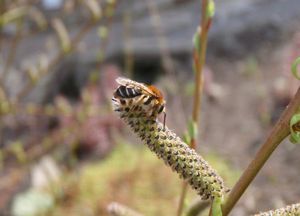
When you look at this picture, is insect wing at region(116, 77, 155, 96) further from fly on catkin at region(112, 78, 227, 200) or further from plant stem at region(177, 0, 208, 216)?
plant stem at region(177, 0, 208, 216)

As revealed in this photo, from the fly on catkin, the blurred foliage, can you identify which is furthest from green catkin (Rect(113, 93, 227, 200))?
the blurred foliage

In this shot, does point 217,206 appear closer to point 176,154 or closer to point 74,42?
point 176,154

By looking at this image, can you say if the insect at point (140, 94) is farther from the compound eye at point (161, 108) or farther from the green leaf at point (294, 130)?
the green leaf at point (294, 130)

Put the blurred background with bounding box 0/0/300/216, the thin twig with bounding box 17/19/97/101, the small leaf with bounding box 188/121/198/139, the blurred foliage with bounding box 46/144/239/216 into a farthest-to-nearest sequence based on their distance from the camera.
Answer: the blurred foliage with bounding box 46/144/239/216, the blurred background with bounding box 0/0/300/216, the thin twig with bounding box 17/19/97/101, the small leaf with bounding box 188/121/198/139

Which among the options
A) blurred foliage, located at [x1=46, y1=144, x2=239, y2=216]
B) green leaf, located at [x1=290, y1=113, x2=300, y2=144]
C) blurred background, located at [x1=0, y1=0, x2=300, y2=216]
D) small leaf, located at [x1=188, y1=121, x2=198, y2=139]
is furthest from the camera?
blurred foliage, located at [x1=46, y1=144, x2=239, y2=216]

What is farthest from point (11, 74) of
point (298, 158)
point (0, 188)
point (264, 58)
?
point (298, 158)

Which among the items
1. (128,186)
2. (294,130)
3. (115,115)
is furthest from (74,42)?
(294,130)

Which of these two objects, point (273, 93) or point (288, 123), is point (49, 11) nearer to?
point (273, 93)
